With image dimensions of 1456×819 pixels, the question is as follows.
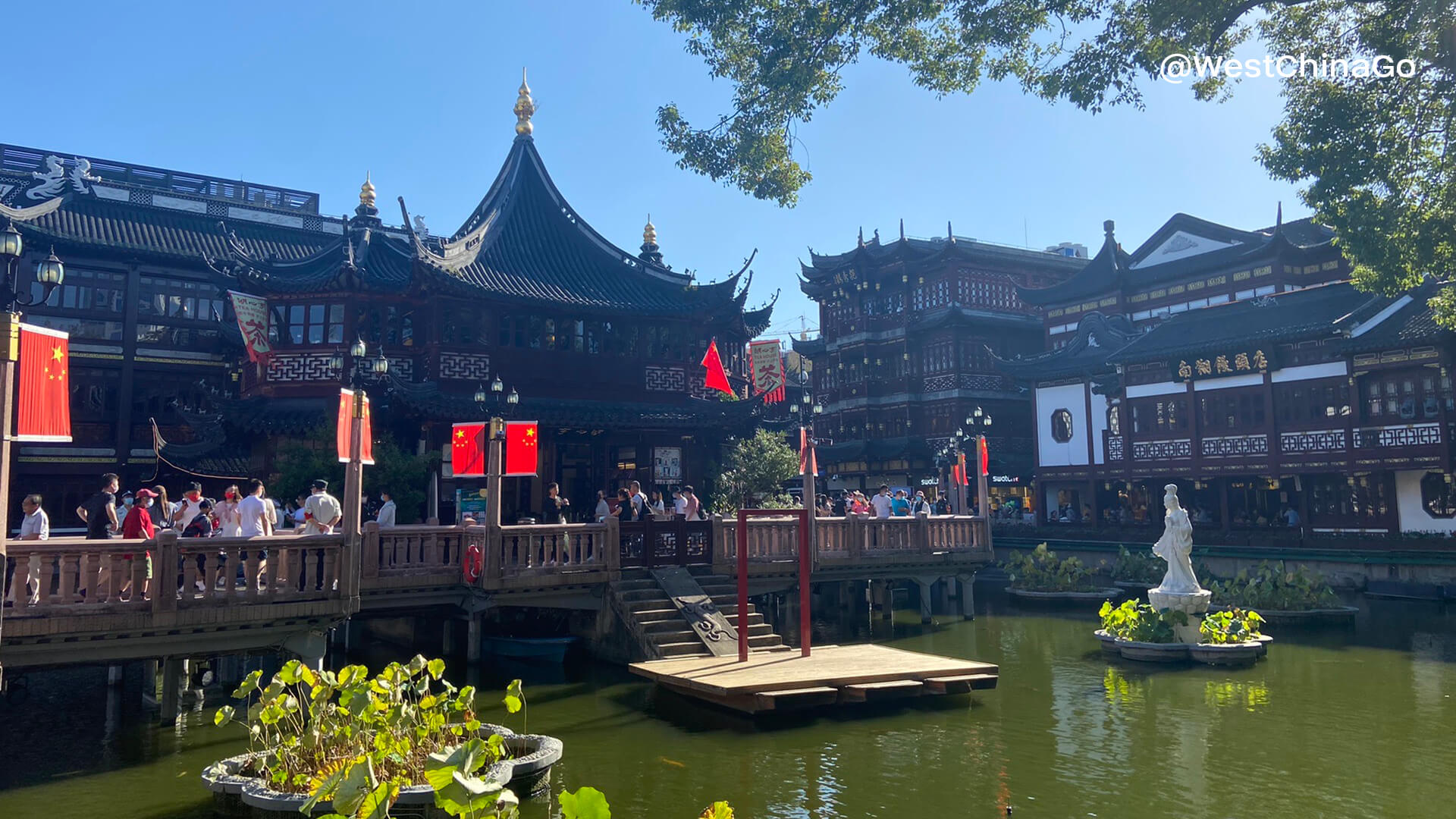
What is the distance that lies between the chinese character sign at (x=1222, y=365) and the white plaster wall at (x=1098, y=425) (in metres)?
3.48

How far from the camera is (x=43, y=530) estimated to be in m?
11.8

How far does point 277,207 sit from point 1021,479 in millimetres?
32166

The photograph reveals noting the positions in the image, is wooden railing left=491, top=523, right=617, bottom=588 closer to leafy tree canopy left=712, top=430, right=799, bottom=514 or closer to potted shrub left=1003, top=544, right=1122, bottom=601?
leafy tree canopy left=712, top=430, right=799, bottom=514

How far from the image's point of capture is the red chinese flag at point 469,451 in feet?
53.1

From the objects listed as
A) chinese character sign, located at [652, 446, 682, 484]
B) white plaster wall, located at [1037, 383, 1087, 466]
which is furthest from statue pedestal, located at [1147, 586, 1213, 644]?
white plaster wall, located at [1037, 383, 1087, 466]

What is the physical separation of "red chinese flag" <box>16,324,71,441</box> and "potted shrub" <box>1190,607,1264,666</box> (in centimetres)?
1565

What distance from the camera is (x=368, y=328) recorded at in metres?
23.7

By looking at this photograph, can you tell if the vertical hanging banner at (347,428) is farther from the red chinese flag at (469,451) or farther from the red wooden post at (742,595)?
the red wooden post at (742,595)

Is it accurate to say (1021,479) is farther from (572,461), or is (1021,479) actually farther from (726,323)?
(572,461)

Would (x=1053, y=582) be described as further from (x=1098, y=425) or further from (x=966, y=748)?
(x=966, y=748)

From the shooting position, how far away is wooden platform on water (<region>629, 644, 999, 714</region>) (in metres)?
12.1

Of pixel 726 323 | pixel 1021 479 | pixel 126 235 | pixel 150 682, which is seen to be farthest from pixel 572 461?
pixel 1021 479

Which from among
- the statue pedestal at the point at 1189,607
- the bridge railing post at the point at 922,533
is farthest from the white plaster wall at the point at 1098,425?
the statue pedestal at the point at 1189,607

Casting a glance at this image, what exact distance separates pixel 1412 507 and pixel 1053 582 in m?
11.9
